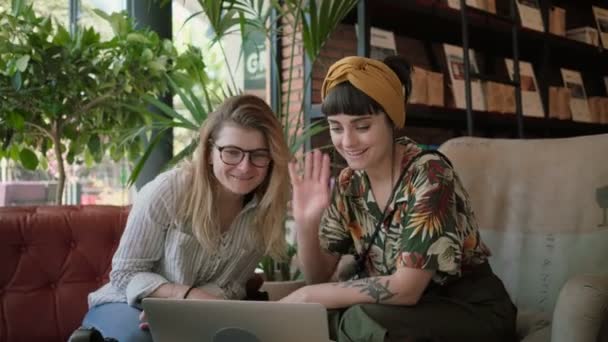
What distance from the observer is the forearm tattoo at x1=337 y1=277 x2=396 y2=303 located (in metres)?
1.37

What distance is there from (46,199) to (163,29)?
0.97 metres

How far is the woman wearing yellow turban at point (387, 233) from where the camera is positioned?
4.49 feet

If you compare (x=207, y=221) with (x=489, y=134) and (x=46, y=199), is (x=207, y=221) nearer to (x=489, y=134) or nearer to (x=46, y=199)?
(x=46, y=199)

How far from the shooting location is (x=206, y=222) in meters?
1.58

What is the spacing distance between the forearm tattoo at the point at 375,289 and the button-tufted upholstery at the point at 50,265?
907mm

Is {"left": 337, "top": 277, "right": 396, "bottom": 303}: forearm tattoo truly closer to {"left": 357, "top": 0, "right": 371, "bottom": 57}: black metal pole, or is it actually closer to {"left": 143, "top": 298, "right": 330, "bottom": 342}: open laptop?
{"left": 143, "top": 298, "right": 330, "bottom": 342}: open laptop

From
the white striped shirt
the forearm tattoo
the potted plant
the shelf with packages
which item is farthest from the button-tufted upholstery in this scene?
the shelf with packages

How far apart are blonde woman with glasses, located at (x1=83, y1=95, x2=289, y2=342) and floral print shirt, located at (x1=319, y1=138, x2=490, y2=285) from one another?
0.60 feet

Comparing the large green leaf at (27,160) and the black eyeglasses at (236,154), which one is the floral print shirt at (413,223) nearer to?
the black eyeglasses at (236,154)

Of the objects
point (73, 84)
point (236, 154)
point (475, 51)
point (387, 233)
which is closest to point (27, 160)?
point (73, 84)

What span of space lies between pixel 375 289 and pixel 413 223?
0.57ft

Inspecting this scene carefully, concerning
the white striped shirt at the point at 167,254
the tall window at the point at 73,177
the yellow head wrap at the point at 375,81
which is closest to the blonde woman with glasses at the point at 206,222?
the white striped shirt at the point at 167,254

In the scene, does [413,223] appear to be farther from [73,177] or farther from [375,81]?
[73,177]

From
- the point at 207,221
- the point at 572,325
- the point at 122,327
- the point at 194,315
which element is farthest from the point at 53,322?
the point at 572,325
